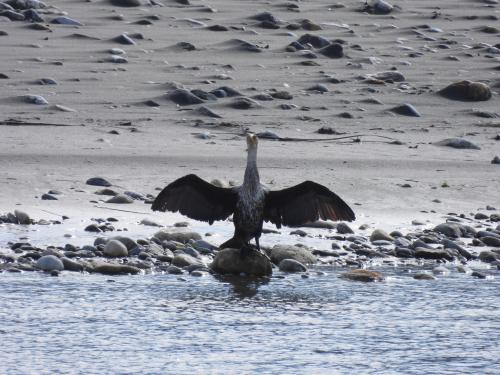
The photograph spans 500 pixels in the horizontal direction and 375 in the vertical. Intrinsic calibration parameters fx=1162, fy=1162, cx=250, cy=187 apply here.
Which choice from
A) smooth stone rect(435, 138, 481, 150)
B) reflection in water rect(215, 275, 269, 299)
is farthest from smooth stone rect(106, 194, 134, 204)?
smooth stone rect(435, 138, 481, 150)

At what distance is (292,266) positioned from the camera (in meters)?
9.81

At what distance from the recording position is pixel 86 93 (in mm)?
16359

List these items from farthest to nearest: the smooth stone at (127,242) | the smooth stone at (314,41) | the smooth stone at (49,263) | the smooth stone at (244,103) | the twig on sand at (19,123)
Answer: the smooth stone at (314,41) < the smooth stone at (244,103) < the twig on sand at (19,123) < the smooth stone at (127,242) < the smooth stone at (49,263)

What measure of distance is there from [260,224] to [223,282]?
0.64 meters

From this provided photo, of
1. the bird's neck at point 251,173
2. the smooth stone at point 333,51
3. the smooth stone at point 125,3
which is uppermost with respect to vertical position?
the smooth stone at point 125,3

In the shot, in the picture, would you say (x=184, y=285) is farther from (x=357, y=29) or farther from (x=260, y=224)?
(x=357, y=29)

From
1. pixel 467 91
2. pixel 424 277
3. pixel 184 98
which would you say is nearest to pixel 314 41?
pixel 467 91

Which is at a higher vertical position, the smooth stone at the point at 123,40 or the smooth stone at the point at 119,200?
the smooth stone at the point at 123,40

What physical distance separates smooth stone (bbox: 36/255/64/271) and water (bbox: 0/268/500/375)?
0.43ft

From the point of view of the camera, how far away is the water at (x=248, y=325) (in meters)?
7.21

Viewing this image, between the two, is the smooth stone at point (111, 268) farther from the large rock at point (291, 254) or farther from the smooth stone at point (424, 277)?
the smooth stone at point (424, 277)

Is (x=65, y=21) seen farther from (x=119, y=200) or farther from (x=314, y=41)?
(x=119, y=200)

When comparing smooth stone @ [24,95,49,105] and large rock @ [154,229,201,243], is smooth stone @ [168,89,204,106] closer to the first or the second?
smooth stone @ [24,95,49,105]

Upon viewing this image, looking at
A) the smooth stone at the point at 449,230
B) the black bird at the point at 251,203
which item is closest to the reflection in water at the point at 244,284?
the black bird at the point at 251,203
